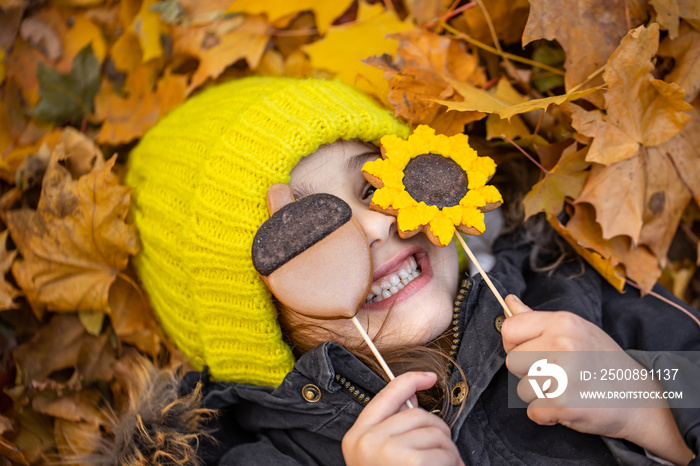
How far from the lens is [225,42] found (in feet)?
5.82

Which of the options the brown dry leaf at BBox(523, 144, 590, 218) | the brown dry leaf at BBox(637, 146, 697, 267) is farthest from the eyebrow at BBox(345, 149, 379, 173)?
the brown dry leaf at BBox(637, 146, 697, 267)

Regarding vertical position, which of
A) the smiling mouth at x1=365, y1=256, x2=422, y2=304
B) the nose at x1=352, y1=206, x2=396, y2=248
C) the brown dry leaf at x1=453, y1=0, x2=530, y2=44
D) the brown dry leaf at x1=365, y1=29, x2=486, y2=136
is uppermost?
the brown dry leaf at x1=453, y1=0, x2=530, y2=44

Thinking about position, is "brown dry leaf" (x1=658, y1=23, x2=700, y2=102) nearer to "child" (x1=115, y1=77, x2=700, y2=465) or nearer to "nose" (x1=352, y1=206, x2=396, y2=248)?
"child" (x1=115, y1=77, x2=700, y2=465)

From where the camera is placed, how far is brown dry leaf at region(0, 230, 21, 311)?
1551 millimetres

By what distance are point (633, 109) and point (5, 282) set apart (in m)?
1.74

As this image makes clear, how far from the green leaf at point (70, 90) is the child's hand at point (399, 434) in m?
1.45

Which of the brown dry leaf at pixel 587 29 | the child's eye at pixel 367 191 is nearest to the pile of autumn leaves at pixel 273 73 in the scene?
the brown dry leaf at pixel 587 29

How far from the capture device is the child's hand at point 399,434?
3.30 feet

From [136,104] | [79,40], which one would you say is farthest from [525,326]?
[79,40]

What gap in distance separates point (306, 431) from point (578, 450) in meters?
0.66

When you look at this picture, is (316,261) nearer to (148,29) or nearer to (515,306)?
(515,306)

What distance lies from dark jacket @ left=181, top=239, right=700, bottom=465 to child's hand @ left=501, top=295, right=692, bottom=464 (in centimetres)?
5

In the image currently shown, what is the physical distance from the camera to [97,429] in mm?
1606

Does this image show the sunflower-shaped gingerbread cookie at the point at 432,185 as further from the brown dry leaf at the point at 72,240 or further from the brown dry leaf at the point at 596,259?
the brown dry leaf at the point at 72,240
